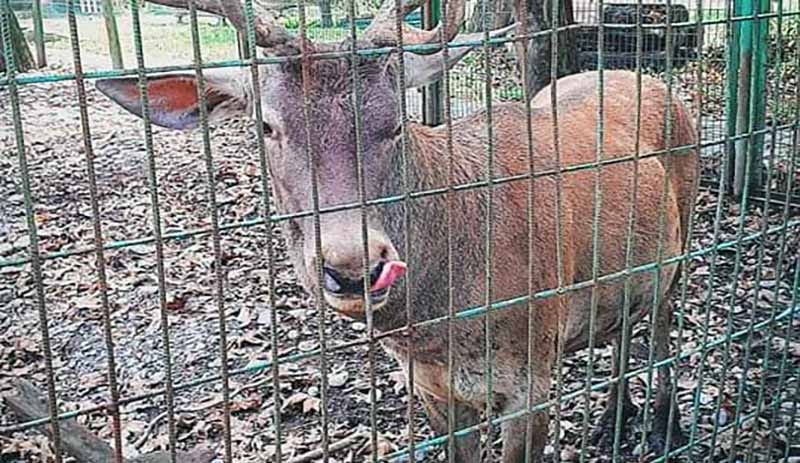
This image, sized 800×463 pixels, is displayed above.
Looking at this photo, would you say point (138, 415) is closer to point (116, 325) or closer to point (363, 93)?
point (116, 325)

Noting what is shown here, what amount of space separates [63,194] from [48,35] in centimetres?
852

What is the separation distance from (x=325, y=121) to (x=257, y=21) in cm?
36

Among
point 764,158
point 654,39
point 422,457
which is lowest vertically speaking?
point 422,457

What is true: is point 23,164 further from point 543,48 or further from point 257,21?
point 543,48

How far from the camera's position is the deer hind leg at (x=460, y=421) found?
11.5 feet

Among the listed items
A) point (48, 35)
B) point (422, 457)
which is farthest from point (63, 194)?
point (48, 35)

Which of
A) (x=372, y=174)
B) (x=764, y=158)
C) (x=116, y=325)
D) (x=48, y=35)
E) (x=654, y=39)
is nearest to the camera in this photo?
(x=372, y=174)

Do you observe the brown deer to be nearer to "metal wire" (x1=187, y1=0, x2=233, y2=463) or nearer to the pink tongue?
the pink tongue

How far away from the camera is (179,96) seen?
2590mm

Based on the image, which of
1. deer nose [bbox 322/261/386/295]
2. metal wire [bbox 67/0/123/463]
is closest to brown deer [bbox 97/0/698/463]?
deer nose [bbox 322/261/386/295]

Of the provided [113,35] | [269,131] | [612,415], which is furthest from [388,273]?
[113,35]

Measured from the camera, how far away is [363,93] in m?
2.72

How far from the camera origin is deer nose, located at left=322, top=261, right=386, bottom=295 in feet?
7.54

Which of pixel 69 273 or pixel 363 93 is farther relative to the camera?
pixel 69 273
